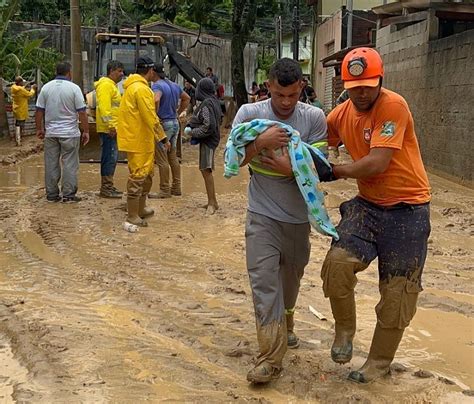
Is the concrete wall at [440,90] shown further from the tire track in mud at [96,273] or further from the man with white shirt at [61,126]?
the tire track in mud at [96,273]

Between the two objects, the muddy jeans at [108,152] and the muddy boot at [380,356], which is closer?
the muddy boot at [380,356]

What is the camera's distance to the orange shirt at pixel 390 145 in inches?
143

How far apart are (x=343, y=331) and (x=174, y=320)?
146 cm

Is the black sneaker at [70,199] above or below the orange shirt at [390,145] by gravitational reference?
below

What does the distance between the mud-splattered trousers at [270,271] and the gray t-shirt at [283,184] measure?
2.1 inches

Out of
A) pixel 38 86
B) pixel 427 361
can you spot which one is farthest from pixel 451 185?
pixel 38 86

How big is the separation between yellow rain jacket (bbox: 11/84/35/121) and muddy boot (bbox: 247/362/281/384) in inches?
565

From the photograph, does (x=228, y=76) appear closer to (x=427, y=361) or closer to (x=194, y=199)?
(x=194, y=199)

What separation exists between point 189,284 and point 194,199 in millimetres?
4342

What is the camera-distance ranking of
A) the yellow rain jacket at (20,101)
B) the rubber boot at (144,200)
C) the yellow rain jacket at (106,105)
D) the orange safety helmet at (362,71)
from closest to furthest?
the orange safety helmet at (362,71)
the rubber boot at (144,200)
the yellow rain jacket at (106,105)
the yellow rain jacket at (20,101)

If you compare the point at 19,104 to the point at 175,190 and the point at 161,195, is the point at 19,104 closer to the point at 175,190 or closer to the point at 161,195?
the point at 175,190

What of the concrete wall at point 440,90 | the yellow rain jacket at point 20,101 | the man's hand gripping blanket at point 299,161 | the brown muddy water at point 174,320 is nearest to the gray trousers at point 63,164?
the brown muddy water at point 174,320

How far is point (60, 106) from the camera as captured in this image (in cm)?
945

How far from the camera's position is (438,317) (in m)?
5.22
